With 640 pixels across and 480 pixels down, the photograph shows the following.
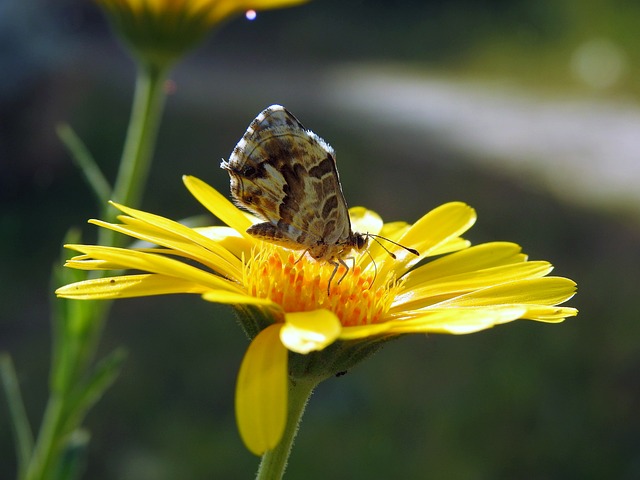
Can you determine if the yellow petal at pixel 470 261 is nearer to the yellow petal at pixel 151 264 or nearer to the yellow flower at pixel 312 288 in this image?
the yellow flower at pixel 312 288

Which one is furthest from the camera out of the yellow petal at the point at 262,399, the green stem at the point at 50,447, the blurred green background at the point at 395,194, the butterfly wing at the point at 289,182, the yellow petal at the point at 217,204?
the blurred green background at the point at 395,194

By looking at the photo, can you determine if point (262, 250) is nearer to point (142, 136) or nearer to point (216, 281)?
point (216, 281)

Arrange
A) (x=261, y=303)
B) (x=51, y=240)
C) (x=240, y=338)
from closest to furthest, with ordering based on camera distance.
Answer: (x=261, y=303)
(x=240, y=338)
(x=51, y=240)

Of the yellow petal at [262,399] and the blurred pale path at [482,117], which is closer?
the yellow petal at [262,399]

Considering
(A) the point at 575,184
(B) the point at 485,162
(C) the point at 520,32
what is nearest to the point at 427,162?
(B) the point at 485,162

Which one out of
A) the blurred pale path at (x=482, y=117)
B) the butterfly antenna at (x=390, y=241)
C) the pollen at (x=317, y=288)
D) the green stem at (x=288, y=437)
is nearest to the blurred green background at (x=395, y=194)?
the blurred pale path at (x=482, y=117)

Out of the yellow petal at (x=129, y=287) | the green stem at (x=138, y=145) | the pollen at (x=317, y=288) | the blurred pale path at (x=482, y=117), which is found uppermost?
the blurred pale path at (x=482, y=117)
